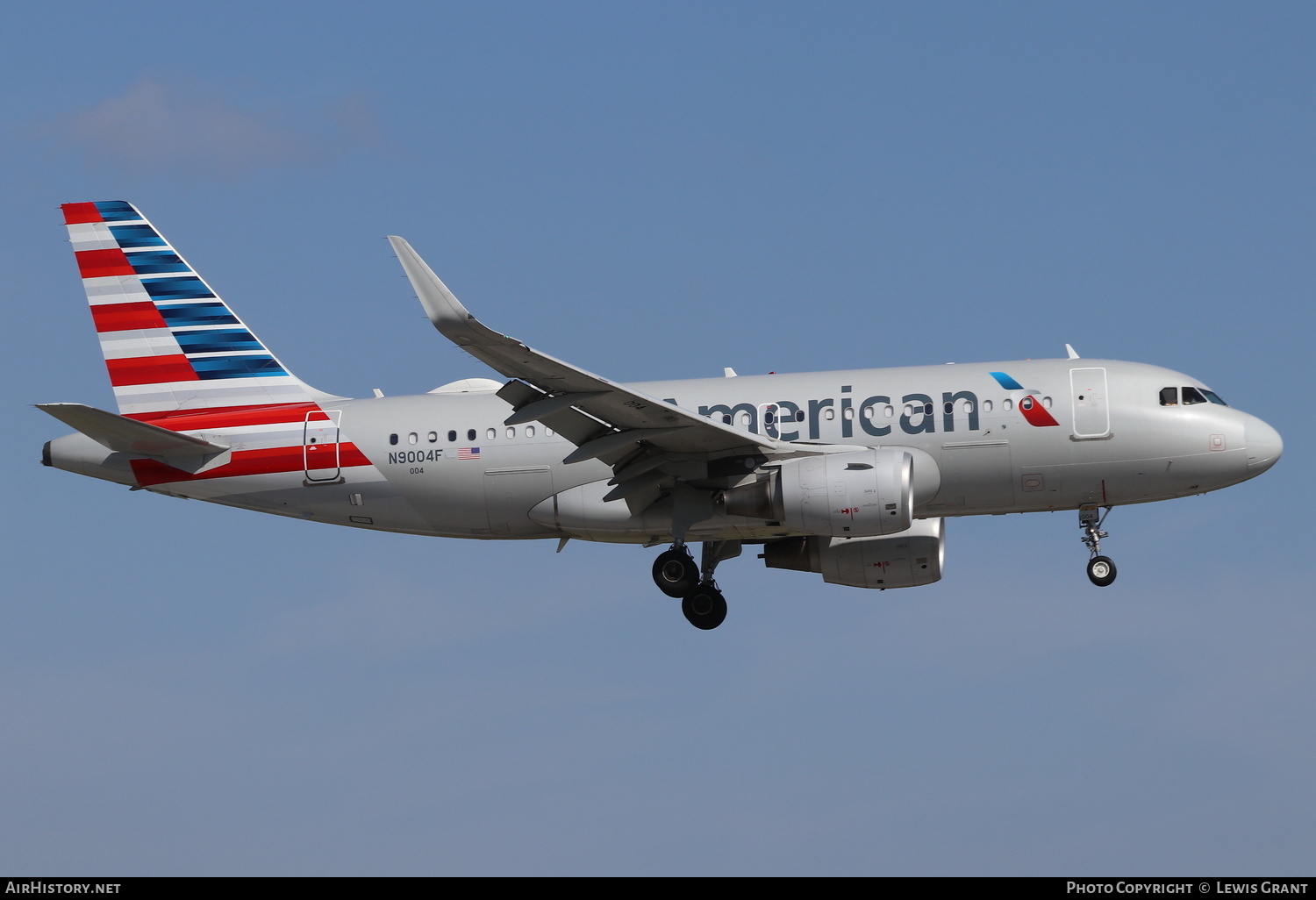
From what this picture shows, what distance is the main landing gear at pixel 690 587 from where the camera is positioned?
36375 millimetres

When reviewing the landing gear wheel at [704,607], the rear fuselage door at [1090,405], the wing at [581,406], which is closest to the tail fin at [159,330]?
the wing at [581,406]

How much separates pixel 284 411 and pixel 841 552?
1277cm

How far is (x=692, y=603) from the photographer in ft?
120

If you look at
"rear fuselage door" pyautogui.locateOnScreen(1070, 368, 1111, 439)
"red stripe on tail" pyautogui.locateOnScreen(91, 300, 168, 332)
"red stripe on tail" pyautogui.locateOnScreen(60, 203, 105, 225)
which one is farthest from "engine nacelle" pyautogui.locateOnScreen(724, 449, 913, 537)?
"red stripe on tail" pyautogui.locateOnScreen(60, 203, 105, 225)

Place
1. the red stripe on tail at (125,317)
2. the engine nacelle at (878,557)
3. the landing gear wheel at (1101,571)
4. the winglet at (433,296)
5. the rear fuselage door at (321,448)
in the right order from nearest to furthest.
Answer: the winglet at (433,296)
the landing gear wheel at (1101,571)
the rear fuselage door at (321,448)
the engine nacelle at (878,557)
the red stripe on tail at (125,317)

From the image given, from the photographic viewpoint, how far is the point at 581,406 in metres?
32.7

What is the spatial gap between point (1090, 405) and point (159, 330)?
830 inches

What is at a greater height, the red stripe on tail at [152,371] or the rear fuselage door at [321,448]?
the red stripe on tail at [152,371]

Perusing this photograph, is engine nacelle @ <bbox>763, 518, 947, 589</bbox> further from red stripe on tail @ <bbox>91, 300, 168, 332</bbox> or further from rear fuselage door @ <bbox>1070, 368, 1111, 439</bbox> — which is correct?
red stripe on tail @ <bbox>91, 300, 168, 332</bbox>

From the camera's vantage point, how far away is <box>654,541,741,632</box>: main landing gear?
36.4m

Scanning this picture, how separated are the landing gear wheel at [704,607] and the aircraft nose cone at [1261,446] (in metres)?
11.3

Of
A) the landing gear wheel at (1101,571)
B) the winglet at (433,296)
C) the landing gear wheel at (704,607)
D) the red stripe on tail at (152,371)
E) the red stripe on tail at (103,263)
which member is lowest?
the landing gear wheel at (704,607)

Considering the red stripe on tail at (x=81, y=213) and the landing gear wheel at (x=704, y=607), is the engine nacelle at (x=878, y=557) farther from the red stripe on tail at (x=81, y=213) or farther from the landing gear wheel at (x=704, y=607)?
the red stripe on tail at (x=81, y=213)
